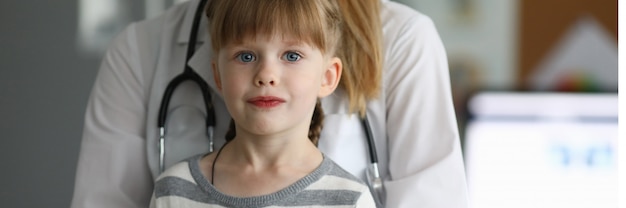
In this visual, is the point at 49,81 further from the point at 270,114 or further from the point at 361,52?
the point at 270,114

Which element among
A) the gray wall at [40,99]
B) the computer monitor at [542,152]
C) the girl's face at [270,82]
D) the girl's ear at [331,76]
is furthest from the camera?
the gray wall at [40,99]

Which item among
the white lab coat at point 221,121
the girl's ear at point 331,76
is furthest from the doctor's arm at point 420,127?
the girl's ear at point 331,76

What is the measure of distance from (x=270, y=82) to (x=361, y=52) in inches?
11.5

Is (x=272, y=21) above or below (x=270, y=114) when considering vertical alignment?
above

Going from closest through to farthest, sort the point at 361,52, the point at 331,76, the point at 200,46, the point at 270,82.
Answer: the point at 270,82 < the point at 331,76 < the point at 361,52 < the point at 200,46

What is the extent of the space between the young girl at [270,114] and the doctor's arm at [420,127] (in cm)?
21

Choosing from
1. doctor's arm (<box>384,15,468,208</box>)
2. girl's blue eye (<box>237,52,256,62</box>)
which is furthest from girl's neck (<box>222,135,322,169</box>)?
doctor's arm (<box>384,15,468,208</box>)

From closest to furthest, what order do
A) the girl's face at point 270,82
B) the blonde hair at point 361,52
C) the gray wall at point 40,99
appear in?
the girl's face at point 270,82
the blonde hair at point 361,52
the gray wall at point 40,99

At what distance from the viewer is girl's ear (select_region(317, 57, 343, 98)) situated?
1601mm

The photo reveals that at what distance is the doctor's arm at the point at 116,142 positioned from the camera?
1.82 m

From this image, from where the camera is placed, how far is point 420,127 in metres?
1.78

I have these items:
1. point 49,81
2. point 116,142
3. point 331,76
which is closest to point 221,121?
point 116,142

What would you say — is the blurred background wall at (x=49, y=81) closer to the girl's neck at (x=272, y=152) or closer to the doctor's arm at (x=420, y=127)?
the doctor's arm at (x=420, y=127)

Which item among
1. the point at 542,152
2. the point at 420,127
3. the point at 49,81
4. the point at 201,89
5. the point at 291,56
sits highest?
the point at 291,56
